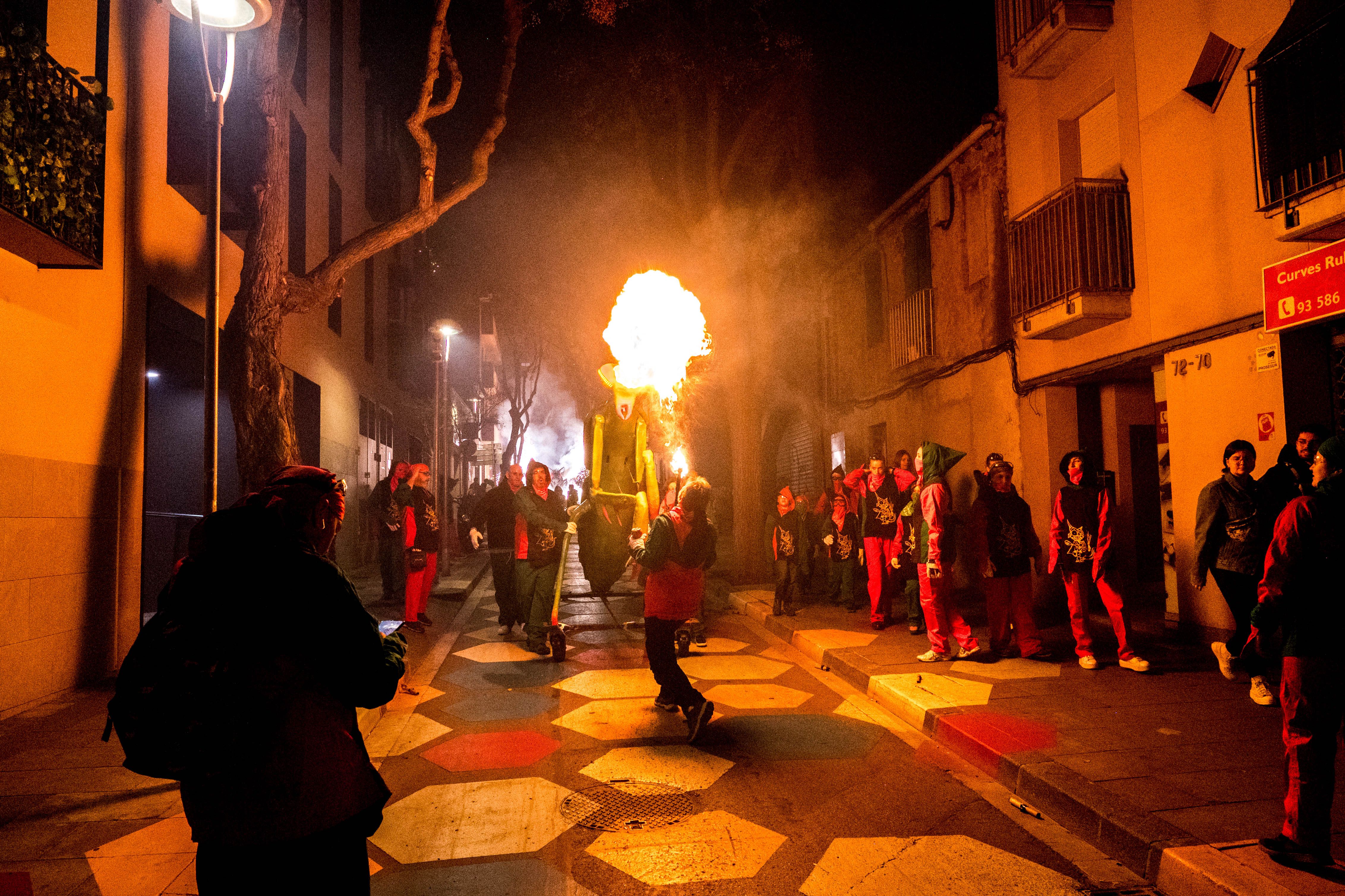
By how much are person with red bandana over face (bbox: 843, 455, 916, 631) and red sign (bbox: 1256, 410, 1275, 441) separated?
3.63 meters

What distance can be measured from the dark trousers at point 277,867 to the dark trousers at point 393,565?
29.9ft

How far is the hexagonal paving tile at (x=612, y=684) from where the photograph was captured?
7.32 meters

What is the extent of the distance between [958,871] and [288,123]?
961 cm

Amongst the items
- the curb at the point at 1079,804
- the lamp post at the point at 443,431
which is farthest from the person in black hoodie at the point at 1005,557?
the lamp post at the point at 443,431

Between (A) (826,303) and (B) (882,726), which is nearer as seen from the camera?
(B) (882,726)

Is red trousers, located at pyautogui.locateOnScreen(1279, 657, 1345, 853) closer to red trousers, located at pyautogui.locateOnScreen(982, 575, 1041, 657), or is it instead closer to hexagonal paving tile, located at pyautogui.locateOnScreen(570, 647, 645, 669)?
red trousers, located at pyautogui.locateOnScreen(982, 575, 1041, 657)

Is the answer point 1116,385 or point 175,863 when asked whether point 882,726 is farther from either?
point 1116,385

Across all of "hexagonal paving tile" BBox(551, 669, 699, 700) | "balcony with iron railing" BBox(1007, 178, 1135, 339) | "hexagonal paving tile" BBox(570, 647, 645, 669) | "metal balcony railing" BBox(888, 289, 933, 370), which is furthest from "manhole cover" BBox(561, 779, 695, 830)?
"metal balcony railing" BBox(888, 289, 933, 370)

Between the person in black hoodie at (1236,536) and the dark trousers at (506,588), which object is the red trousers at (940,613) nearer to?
the person in black hoodie at (1236,536)

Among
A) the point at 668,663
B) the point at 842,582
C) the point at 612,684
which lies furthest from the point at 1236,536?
the point at 842,582

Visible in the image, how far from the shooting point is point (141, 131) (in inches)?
336

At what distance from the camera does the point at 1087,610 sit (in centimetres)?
759

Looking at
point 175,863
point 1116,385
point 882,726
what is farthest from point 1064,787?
point 1116,385

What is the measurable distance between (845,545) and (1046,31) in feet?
24.5
